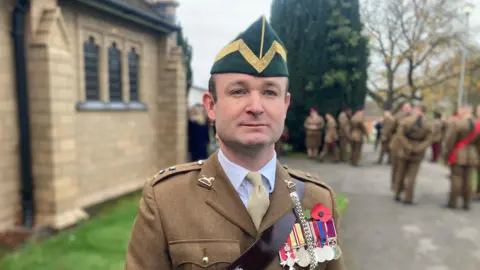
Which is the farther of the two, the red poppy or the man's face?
the red poppy

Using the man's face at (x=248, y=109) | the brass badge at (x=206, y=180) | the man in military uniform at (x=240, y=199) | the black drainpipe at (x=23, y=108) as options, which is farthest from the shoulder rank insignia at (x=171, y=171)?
the black drainpipe at (x=23, y=108)

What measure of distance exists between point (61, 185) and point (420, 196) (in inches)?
318

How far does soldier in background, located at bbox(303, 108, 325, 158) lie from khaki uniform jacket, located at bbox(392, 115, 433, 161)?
7.17m

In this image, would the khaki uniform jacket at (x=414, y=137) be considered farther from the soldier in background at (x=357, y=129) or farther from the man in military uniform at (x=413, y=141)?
the soldier in background at (x=357, y=129)

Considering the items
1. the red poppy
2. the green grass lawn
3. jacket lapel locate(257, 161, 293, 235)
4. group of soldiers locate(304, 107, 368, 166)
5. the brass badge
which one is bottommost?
the green grass lawn

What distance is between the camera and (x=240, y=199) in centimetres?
171

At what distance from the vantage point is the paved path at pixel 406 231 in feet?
18.2

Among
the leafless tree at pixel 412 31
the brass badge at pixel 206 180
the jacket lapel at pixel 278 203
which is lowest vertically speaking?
the jacket lapel at pixel 278 203

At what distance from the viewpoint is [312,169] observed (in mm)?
13352

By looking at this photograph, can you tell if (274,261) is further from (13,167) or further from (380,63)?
(380,63)

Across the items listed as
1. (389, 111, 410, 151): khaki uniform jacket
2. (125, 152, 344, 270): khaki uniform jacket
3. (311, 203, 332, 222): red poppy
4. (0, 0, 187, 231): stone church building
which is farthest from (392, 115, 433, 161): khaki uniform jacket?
(125, 152, 344, 270): khaki uniform jacket

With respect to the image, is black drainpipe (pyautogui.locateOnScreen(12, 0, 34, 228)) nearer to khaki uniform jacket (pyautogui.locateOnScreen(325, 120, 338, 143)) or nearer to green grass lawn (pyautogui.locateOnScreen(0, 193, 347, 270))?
green grass lawn (pyautogui.locateOnScreen(0, 193, 347, 270))

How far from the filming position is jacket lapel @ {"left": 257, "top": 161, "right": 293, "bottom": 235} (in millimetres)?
1713

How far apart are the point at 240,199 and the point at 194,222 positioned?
8.9 inches
